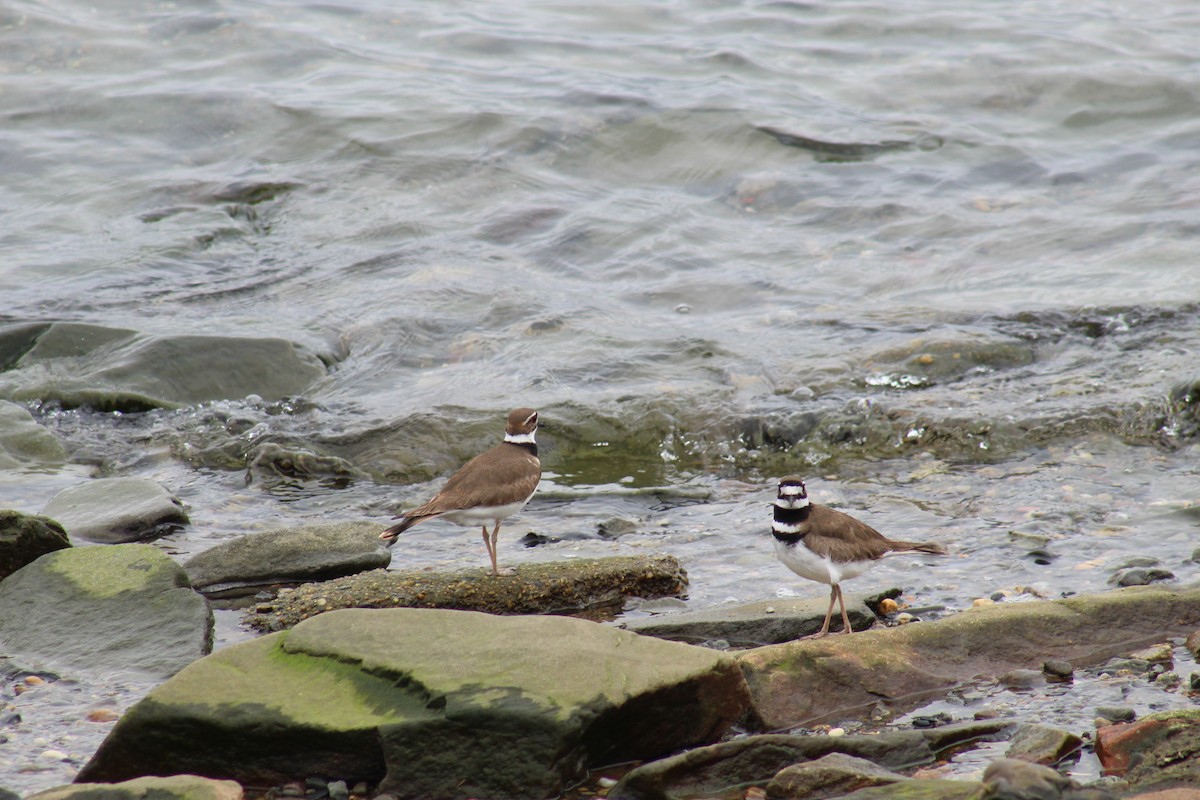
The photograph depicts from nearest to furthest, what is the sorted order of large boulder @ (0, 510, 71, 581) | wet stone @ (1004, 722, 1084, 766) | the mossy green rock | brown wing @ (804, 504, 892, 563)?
the mossy green rock < wet stone @ (1004, 722, 1084, 766) < brown wing @ (804, 504, 892, 563) < large boulder @ (0, 510, 71, 581)

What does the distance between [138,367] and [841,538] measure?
23.8 ft

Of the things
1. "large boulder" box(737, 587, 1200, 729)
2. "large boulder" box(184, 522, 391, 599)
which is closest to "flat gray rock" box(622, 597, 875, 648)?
"large boulder" box(737, 587, 1200, 729)

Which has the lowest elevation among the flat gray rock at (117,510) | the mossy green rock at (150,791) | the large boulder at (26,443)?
the large boulder at (26,443)

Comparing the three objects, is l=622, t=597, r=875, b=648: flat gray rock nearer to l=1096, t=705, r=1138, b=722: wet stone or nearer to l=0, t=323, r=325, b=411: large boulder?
l=1096, t=705, r=1138, b=722: wet stone

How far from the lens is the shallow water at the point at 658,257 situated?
954cm

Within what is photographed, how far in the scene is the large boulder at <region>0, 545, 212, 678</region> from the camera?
6.46 meters

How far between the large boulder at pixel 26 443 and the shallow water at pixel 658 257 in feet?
0.68

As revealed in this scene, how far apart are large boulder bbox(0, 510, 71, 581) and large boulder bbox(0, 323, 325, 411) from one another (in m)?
4.01

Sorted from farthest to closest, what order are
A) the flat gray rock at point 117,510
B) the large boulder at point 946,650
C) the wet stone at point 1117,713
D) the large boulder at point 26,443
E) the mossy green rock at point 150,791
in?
1. the large boulder at point 26,443
2. the flat gray rock at point 117,510
3. the large boulder at point 946,650
4. the wet stone at point 1117,713
5. the mossy green rock at point 150,791

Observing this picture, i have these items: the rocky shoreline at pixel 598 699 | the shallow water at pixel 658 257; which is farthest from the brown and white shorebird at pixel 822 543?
the shallow water at pixel 658 257

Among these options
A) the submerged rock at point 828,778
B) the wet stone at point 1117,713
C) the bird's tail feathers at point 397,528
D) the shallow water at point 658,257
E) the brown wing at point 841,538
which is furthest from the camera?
the shallow water at point 658,257

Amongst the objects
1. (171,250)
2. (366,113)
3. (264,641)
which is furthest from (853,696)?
(366,113)

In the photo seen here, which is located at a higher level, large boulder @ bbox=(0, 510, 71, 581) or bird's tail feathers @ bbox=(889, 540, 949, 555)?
bird's tail feathers @ bbox=(889, 540, 949, 555)

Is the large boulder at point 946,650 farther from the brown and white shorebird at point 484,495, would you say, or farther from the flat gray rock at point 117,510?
the flat gray rock at point 117,510
